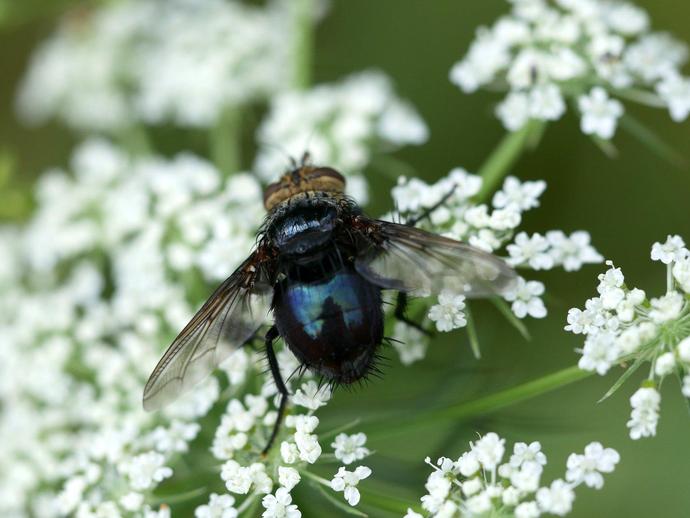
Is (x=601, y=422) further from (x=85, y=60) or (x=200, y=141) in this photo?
(x=85, y=60)

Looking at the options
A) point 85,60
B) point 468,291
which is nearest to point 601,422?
point 468,291

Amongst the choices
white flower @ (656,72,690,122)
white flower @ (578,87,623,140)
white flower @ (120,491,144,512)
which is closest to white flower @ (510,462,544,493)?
white flower @ (120,491,144,512)

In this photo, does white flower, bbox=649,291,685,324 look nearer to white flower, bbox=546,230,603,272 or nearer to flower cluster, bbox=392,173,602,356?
flower cluster, bbox=392,173,602,356

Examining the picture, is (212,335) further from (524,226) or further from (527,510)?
(524,226)

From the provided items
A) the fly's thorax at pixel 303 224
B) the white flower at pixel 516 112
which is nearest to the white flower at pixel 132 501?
A: the fly's thorax at pixel 303 224

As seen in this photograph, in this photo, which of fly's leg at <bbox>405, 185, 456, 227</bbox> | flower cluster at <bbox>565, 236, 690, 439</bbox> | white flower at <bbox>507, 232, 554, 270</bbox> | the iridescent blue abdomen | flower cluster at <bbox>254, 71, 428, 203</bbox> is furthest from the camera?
flower cluster at <bbox>254, 71, 428, 203</bbox>

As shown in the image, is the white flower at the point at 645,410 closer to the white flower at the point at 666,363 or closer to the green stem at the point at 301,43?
the white flower at the point at 666,363
